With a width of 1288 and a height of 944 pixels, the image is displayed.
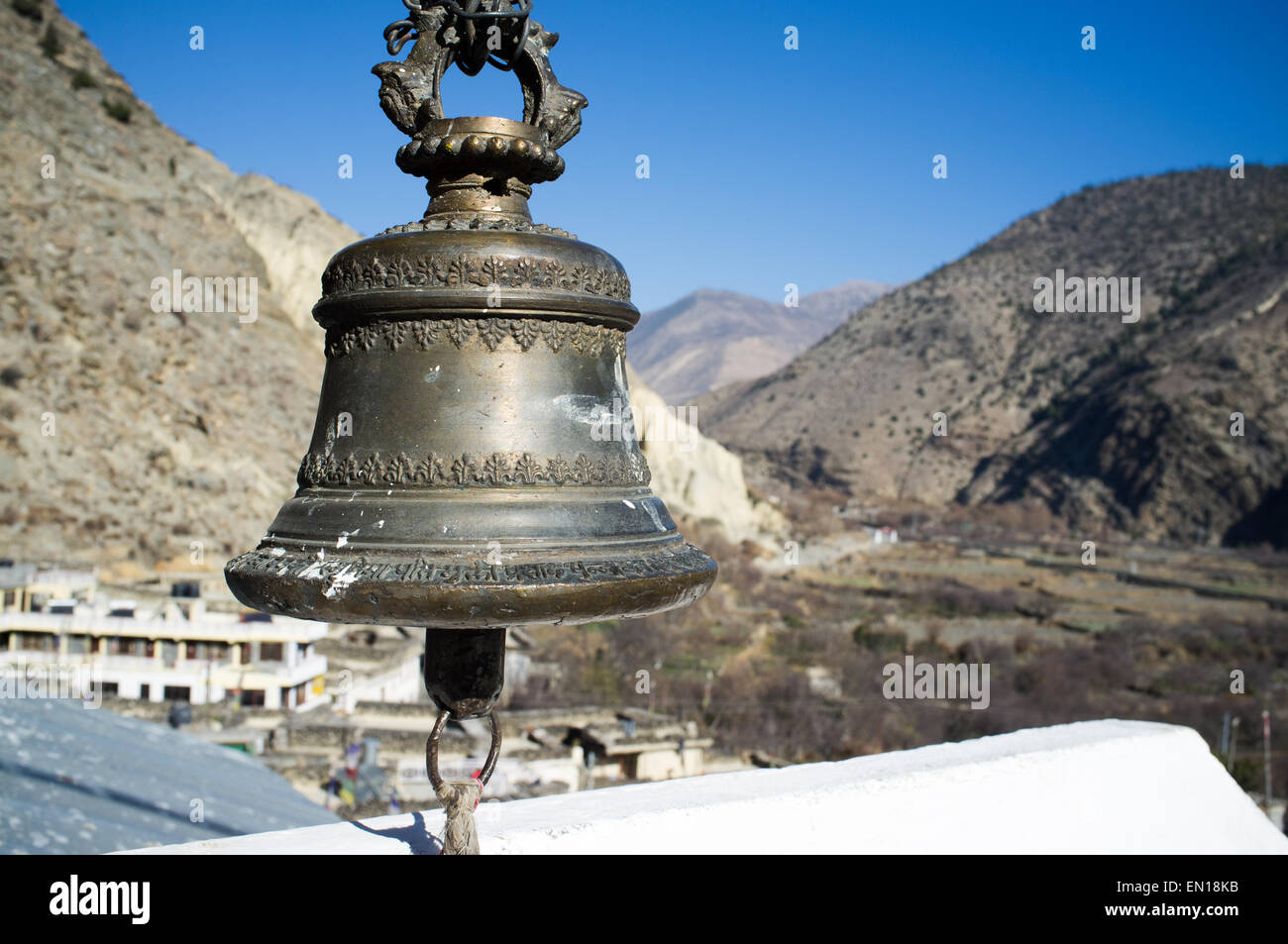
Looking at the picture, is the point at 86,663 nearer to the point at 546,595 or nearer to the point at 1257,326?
the point at 546,595

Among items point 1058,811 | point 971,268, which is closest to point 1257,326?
point 971,268

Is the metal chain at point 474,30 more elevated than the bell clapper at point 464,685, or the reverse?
the metal chain at point 474,30

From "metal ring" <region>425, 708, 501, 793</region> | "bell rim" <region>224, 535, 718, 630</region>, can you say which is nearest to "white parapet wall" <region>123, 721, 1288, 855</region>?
"metal ring" <region>425, 708, 501, 793</region>

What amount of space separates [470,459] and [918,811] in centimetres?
212

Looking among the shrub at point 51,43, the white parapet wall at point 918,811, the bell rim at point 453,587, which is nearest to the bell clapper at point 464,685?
the bell rim at point 453,587

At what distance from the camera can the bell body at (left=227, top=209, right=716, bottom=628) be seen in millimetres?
1966

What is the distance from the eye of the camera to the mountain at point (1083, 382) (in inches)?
2469

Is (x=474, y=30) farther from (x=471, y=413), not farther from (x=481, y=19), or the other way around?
(x=471, y=413)

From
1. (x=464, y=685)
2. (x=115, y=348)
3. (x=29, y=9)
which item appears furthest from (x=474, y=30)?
(x=29, y=9)

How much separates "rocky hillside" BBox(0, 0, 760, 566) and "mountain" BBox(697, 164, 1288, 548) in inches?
2049

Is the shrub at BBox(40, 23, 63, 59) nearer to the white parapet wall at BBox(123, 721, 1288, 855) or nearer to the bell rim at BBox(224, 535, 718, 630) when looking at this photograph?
the white parapet wall at BBox(123, 721, 1288, 855)

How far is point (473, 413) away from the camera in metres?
2.19

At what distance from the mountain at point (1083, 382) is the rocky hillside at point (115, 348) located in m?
52.0

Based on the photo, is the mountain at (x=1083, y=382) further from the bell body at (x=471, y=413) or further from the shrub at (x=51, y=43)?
the bell body at (x=471, y=413)
